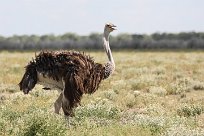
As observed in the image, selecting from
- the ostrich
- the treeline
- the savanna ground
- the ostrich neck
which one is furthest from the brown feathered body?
the treeline

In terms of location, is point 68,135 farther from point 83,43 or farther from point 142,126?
point 83,43

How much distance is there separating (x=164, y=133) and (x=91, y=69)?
251cm

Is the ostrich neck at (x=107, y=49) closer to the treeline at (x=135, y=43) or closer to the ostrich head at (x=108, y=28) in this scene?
the ostrich head at (x=108, y=28)

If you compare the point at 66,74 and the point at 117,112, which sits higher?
the point at 66,74

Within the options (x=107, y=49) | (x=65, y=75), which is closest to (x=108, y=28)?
(x=107, y=49)

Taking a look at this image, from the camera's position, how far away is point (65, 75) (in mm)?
11234

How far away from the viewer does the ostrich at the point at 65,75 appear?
36.3ft

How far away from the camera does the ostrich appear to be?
1106 cm

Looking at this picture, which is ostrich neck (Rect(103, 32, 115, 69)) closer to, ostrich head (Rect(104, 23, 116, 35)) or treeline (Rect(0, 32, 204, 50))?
ostrich head (Rect(104, 23, 116, 35))

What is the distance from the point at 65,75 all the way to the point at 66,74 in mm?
43

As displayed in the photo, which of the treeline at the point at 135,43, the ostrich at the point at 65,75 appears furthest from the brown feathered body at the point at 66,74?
the treeline at the point at 135,43

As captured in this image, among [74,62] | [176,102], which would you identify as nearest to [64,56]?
[74,62]

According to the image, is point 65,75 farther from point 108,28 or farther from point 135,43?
point 135,43

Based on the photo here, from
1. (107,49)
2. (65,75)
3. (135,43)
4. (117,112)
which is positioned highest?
(107,49)
